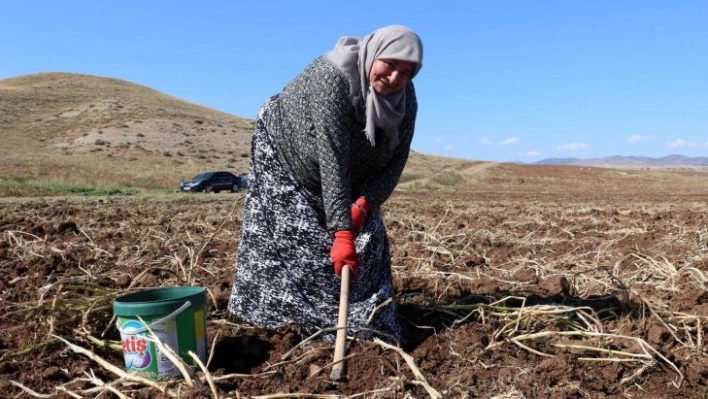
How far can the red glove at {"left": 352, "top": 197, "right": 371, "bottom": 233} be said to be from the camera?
2856 millimetres

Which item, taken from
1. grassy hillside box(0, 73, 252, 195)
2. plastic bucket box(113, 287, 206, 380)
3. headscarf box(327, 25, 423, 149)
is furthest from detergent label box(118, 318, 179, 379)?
grassy hillside box(0, 73, 252, 195)

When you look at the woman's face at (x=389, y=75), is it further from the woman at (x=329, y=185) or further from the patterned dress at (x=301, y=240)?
the patterned dress at (x=301, y=240)

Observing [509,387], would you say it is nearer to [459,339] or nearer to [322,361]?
[459,339]

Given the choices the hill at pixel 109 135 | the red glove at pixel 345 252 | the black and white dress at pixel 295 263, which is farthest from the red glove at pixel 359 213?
the hill at pixel 109 135

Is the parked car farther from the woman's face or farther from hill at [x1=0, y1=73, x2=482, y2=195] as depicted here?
the woman's face

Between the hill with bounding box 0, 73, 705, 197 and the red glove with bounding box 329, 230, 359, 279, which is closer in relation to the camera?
the red glove with bounding box 329, 230, 359, 279

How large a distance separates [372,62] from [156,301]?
1328mm

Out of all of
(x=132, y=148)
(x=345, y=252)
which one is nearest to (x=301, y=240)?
(x=345, y=252)

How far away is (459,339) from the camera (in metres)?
2.96

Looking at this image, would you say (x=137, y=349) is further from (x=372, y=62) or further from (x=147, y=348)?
(x=372, y=62)

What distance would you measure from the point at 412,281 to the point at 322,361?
154cm

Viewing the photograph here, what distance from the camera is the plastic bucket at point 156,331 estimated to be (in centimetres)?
248

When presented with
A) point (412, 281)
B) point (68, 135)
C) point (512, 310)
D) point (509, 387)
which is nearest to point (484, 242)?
point (412, 281)

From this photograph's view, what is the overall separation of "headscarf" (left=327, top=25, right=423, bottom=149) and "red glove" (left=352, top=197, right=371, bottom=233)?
0.29m
